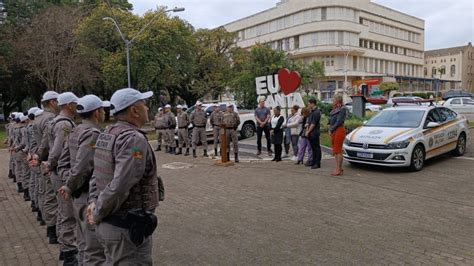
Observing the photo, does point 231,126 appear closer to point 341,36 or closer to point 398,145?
point 398,145

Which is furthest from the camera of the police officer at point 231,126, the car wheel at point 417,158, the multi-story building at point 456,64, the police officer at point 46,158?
the multi-story building at point 456,64

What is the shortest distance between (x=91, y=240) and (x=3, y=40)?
37.3 metres

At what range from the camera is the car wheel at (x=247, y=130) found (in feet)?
60.4

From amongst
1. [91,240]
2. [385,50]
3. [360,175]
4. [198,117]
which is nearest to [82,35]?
[198,117]

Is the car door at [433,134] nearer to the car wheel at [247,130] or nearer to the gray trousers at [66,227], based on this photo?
the gray trousers at [66,227]

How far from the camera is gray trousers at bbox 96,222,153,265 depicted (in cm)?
291

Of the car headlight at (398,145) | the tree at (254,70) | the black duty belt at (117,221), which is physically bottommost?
the car headlight at (398,145)

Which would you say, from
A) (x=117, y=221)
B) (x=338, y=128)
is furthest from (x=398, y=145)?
(x=117, y=221)

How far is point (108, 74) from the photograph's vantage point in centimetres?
3195

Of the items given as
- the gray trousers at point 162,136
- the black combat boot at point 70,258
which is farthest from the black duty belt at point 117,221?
the gray trousers at point 162,136

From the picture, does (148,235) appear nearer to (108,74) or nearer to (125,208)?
(125,208)

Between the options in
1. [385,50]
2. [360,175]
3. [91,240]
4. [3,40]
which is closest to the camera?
[91,240]

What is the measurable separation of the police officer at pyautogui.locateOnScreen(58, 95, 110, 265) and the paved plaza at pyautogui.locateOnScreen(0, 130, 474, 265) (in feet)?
4.18

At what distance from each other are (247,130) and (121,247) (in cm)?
1580
